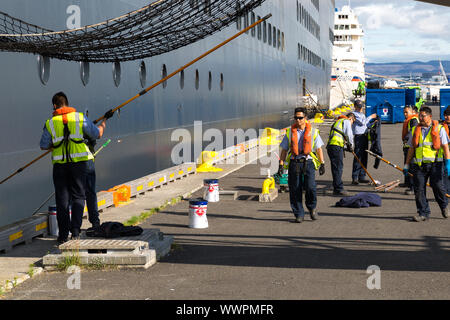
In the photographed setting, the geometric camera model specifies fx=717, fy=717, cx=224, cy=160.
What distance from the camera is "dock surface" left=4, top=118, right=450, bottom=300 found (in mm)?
7395

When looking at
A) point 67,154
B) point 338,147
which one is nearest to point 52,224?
point 67,154

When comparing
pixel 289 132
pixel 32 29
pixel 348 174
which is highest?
pixel 32 29

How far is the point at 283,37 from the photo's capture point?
4203cm

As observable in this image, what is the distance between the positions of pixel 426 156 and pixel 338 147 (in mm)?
4022

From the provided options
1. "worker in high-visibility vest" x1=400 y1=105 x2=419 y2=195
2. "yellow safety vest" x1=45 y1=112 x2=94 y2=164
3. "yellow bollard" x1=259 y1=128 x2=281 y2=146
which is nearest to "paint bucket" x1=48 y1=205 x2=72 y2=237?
"yellow safety vest" x1=45 y1=112 x2=94 y2=164

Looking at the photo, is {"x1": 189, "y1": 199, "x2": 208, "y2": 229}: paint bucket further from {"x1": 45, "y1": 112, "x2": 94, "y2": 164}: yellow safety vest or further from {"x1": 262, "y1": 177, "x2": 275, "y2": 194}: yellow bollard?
{"x1": 262, "y1": 177, "x2": 275, "y2": 194}: yellow bollard

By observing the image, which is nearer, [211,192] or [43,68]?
[43,68]

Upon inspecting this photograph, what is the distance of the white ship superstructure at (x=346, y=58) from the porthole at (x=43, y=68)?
78.4m

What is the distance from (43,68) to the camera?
1298 centimetres

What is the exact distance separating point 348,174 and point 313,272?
1172 cm

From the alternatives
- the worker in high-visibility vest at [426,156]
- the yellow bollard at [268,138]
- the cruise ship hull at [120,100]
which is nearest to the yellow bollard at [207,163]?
the cruise ship hull at [120,100]

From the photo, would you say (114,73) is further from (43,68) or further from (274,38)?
(274,38)
